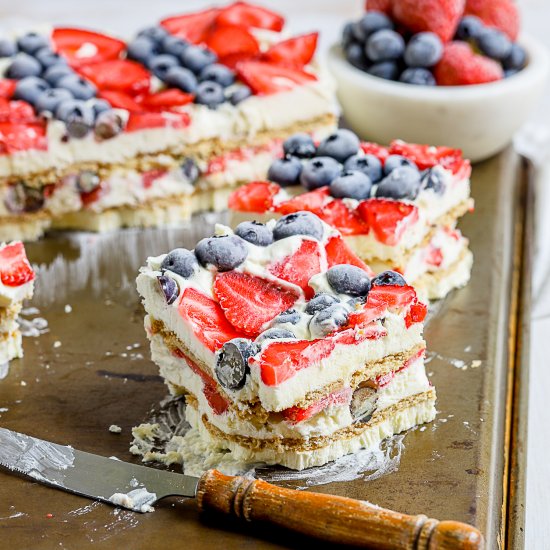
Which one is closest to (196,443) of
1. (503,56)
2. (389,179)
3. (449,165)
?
(389,179)

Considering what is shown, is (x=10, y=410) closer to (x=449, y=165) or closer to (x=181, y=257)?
(x=181, y=257)

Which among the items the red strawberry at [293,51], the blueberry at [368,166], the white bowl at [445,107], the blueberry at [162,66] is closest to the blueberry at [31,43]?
the blueberry at [162,66]

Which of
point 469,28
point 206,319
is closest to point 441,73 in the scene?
point 469,28

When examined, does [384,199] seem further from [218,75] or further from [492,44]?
[492,44]

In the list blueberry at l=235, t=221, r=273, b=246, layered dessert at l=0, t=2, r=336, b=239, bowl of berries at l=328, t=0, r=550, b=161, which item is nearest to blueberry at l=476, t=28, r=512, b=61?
bowl of berries at l=328, t=0, r=550, b=161

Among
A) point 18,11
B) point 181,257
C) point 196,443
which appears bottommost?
point 18,11

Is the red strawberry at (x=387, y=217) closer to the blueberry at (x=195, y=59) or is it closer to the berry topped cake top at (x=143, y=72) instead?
the berry topped cake top at (x=143, y=72)
